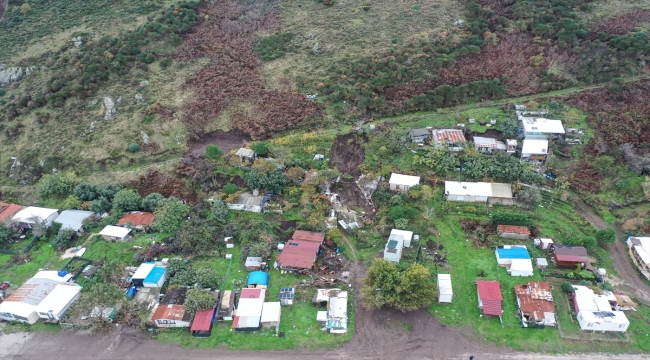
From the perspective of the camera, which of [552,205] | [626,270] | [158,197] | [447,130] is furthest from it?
[447,130]

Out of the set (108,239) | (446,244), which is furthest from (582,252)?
(108,239)

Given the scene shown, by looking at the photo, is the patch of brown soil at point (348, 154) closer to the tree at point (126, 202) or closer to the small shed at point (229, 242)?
the small shed at point (229, 242)

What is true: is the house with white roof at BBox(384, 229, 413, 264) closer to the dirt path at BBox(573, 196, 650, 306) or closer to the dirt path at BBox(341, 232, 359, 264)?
the dirt path at BBox(341, 232, 359, 264)

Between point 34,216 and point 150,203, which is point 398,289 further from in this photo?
point 34,216

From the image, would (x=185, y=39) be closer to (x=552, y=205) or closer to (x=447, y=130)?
(x=447, y=130)

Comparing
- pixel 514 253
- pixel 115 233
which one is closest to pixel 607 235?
pixel 514 253

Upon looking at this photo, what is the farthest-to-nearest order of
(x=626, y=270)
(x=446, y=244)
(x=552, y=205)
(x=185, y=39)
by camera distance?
1. (x=185, y=39)
2. (x=552, y=205)
3. (x=446, y=244)
4. (x=626, y=270)
